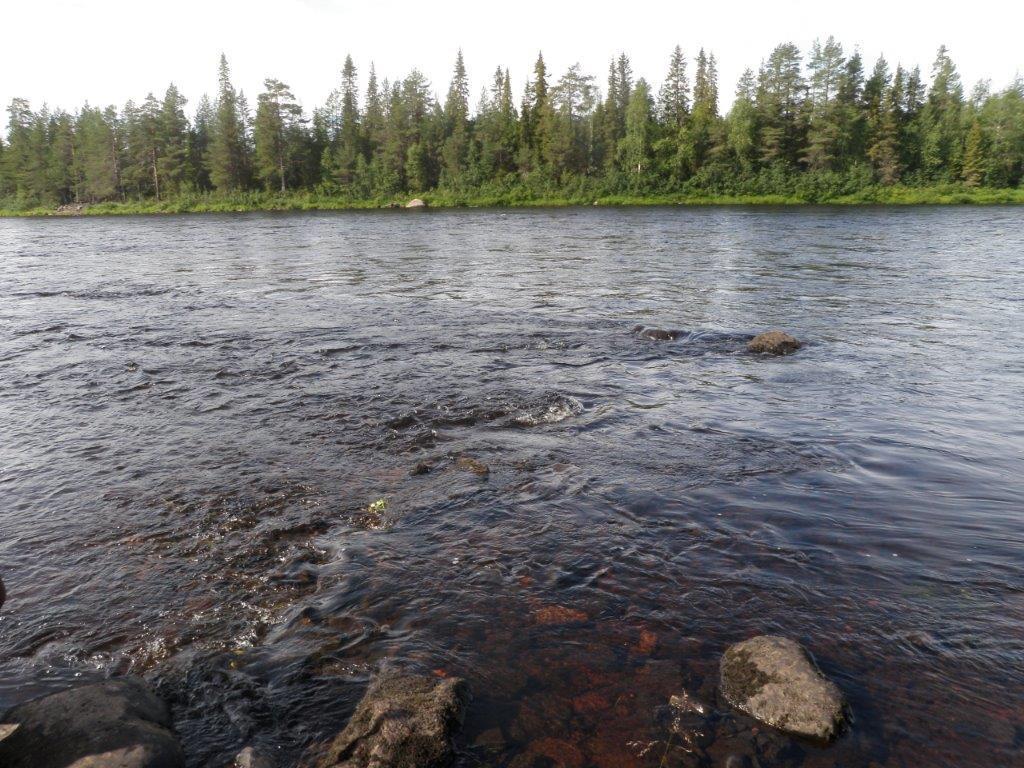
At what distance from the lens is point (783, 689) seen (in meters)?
4.71

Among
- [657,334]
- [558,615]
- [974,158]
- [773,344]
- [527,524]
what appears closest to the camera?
[558,615]

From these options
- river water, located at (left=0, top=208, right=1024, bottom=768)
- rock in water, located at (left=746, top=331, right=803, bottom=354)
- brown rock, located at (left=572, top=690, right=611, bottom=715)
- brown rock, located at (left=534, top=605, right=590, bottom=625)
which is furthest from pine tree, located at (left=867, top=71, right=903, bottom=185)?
brown rock, located at (left=572, top=690, right=611, bottom=715)

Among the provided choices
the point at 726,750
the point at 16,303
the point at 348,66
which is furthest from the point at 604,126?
the point at 726,750

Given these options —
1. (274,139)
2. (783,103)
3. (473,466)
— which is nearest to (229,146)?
(274,139)

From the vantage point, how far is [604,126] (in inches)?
4156

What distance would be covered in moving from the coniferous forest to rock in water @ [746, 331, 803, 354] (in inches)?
2975

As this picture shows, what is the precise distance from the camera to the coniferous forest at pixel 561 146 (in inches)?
3415

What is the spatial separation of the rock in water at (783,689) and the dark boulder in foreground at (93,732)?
3726 mm

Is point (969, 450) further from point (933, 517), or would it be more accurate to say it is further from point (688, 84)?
point (688, 84)

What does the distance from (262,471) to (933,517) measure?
310 inches

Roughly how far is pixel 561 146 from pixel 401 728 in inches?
3958

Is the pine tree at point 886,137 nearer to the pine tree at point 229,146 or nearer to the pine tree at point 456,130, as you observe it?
the pine tree at point 456,130

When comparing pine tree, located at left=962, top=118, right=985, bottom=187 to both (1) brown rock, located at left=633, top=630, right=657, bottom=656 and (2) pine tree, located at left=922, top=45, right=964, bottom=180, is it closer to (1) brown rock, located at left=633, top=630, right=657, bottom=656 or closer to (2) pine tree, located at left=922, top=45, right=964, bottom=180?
(2) pine tree, located at left=922, top=45, right=964, bottom=180

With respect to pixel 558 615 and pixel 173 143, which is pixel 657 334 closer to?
pixel 558 615
